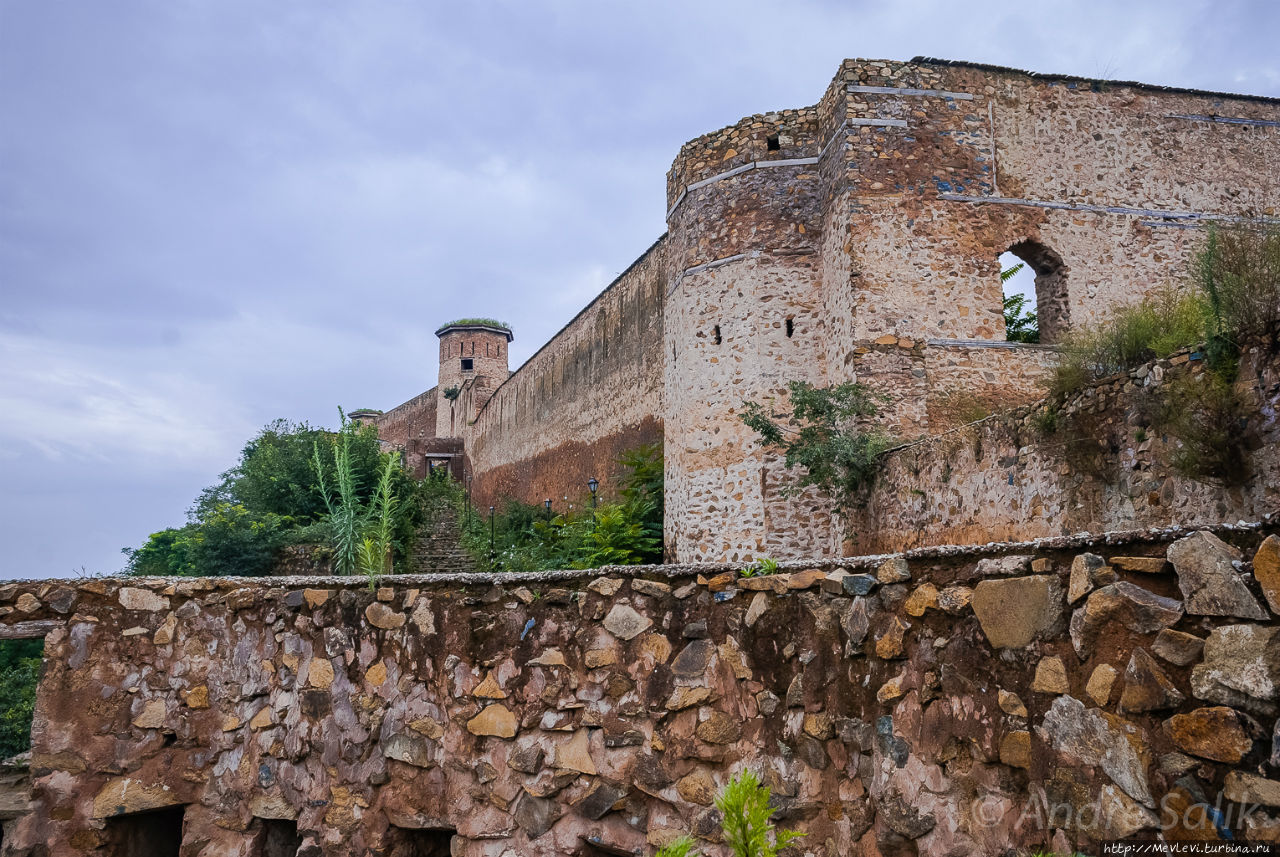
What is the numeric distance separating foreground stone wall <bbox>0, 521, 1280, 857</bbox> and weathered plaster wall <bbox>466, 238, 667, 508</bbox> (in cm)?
1274

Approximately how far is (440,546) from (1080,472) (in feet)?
55.9

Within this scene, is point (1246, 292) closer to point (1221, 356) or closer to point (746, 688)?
point (1221, 356)

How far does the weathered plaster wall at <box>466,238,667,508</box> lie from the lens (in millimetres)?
17827

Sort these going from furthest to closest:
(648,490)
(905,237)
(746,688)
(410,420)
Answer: (410,420) → (648,490) → (905,237) → (746,688)

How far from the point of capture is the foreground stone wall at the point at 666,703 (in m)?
2.21

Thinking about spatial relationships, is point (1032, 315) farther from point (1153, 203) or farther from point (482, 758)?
point (482, 758)

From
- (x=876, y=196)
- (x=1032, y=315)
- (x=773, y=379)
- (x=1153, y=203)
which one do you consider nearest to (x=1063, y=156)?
(x=1153, y=203)

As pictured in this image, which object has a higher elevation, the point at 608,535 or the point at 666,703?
the point at 608,535

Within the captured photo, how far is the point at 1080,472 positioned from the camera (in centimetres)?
720

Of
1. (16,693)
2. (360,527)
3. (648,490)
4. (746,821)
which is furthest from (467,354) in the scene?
(746,821)

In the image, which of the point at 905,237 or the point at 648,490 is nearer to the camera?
the point at 905,237

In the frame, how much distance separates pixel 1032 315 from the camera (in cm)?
1967

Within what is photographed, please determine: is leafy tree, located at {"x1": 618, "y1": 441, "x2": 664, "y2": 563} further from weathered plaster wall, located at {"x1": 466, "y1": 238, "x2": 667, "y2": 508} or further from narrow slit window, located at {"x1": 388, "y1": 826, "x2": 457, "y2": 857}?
narrow slit window, located at {"x1": 388, "y1": 826, "x2": 457, "y2": 857}

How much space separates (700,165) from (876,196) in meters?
2.86
